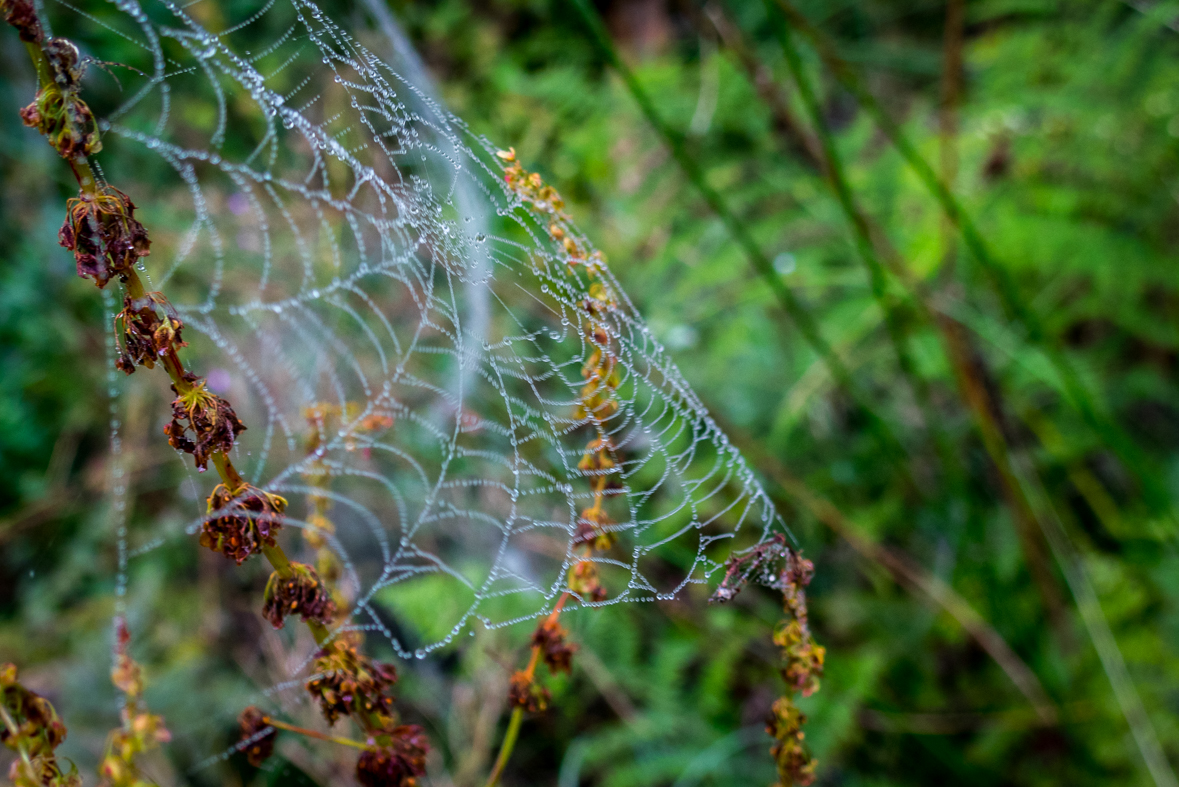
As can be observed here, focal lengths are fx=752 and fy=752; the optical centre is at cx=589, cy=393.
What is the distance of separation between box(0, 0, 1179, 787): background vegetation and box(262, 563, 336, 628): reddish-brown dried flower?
0.75m

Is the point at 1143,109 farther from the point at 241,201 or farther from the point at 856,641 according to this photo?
the point at 241,201

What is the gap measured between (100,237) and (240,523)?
6.5 inches

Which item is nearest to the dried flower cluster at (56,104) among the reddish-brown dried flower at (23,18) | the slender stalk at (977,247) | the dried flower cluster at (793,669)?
the reddish-brown dried flower at (23,18)

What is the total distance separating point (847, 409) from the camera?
1705mm

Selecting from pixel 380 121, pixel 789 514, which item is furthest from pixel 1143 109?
pixel 380 121

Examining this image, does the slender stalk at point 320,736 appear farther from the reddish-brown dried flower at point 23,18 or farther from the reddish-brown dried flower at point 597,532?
the reddish-brown dried flower at point 23,18

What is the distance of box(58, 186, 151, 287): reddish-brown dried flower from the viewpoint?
0.38 meters

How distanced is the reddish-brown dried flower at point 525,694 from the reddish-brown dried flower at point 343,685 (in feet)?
0.31

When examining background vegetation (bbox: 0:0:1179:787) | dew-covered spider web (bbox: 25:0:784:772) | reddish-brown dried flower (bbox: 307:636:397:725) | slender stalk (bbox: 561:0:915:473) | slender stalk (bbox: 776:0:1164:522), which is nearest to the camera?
reddish-brown dried flower (bbox: 307:636:397:725)

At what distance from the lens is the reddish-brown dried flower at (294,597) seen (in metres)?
0.44

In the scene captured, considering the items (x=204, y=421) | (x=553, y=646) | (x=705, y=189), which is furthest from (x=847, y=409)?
(x=204, y=421)

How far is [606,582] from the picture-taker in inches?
51.9

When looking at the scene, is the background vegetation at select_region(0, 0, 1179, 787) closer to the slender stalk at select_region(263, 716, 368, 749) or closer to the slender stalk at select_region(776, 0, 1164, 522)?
the slender stalk at select_region(776, 0, 1164, 522)

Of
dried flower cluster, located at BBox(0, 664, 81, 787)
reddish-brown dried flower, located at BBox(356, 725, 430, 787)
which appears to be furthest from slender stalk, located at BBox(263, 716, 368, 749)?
dried flower cluster, located at BBox(0, 664, 81, 787)
